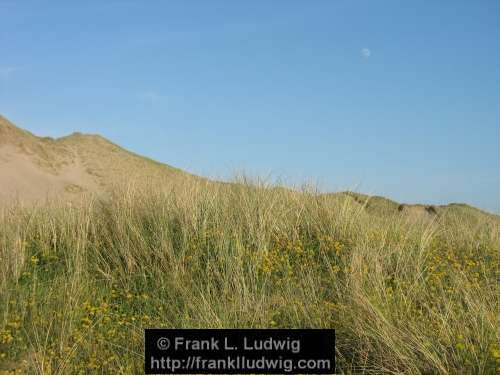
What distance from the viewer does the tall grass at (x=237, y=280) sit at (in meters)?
3.77

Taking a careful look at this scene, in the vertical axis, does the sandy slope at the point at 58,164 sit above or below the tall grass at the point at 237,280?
above

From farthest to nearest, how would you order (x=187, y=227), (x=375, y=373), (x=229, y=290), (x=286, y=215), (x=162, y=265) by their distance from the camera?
1. (x=286, y=215)
2. (x=187, y=227)
3. (x=162, y=265)
4. (x=229, y=290)
5. (x=375, y=373)

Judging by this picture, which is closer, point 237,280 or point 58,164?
point 237,280

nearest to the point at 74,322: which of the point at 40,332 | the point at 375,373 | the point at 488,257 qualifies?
the point at 40,332

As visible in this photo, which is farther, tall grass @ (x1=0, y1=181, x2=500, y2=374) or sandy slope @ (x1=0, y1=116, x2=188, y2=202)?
sandy slope @ (x1=0, y1=116, x2=188, y2=202)

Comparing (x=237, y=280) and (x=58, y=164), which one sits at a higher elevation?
(x=58, y=164)

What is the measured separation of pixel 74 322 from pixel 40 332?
0.30m

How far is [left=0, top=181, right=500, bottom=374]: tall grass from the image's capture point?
3.77 m

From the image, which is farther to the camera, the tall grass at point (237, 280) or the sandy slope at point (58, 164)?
the sandy slope at point (58, 164)

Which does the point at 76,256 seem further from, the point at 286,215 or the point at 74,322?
the point at 286,215

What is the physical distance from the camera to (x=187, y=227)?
21.3 feet

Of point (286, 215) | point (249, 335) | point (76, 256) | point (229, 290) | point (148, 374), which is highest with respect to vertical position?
point (286, 215)

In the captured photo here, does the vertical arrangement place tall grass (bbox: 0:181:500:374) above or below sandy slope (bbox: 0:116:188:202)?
below

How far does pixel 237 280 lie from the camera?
16.0ft
